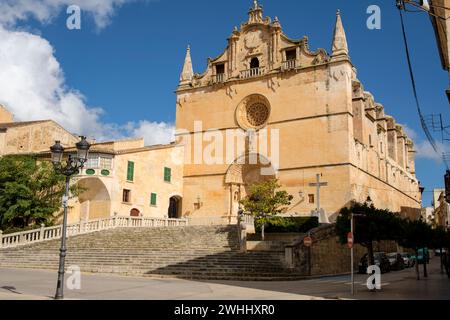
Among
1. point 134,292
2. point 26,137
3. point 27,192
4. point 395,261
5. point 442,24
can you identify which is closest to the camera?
point 134,292

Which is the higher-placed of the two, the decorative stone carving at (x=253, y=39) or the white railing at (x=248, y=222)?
the decorative stone carving at (x=253, y=39)

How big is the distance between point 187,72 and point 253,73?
6.46 m

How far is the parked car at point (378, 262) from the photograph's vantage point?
24094 millimetres

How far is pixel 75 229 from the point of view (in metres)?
28.4

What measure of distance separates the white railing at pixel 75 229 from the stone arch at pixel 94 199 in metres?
1.81

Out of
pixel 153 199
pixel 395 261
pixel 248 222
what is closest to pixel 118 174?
pixel 153 199

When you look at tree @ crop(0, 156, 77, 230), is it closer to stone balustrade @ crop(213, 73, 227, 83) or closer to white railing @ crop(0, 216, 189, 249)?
white railing @ crop(0, 216, 189, 249)

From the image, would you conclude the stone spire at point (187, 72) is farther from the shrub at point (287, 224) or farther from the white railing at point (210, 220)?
the shrub at point (287, 224)

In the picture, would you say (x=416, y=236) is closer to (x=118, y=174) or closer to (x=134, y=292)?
Result: (x=134, y=292)

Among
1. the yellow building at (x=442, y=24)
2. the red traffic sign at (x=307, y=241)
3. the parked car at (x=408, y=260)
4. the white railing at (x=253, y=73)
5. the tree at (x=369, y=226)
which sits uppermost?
the white railing at (x=253, y=73)

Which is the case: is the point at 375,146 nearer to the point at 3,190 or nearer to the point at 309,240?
the point at 309,240

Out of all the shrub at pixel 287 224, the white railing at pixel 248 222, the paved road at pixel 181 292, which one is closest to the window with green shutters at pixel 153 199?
the white railing at pixel 248 222

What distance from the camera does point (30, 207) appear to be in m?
30.2
